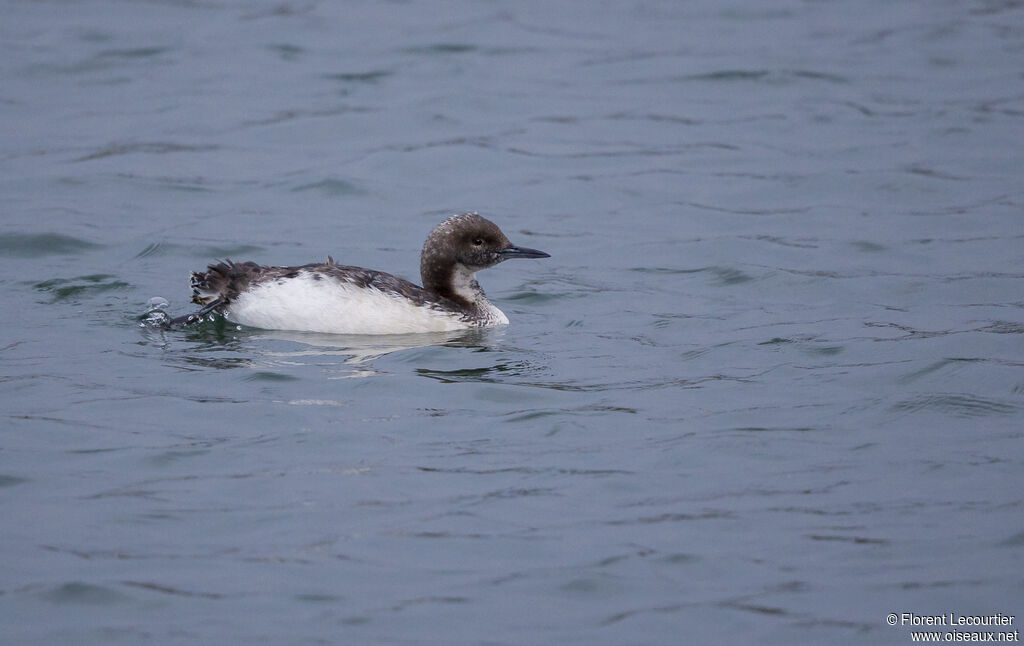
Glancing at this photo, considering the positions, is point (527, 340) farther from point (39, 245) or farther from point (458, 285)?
point (39, 245)

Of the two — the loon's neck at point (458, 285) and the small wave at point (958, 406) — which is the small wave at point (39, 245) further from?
the small wave at point (958, 406)

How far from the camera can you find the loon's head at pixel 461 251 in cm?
1040

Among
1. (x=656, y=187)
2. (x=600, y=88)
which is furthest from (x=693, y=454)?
(x=600, y=88)

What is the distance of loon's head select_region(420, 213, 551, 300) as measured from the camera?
10398mm

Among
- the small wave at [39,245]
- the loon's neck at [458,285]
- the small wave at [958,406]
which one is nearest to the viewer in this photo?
the small wave at [958,406]

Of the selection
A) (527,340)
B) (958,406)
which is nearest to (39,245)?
(527,340)

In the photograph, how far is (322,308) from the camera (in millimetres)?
9766

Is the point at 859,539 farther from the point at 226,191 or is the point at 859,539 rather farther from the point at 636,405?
the point at 226,191

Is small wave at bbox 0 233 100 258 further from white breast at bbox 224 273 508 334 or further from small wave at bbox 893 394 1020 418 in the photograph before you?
small wave at bbox 893 394 1020 418

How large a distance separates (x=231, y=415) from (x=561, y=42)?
39.3ft

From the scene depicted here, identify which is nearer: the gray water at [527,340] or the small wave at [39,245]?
the gray water at [527,340]

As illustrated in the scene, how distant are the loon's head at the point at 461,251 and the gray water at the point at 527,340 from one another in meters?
0.62

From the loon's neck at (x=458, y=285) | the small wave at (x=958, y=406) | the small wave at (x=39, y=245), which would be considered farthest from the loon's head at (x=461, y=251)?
the small wave at (x=39, y=245)

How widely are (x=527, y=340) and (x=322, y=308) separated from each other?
151cm
